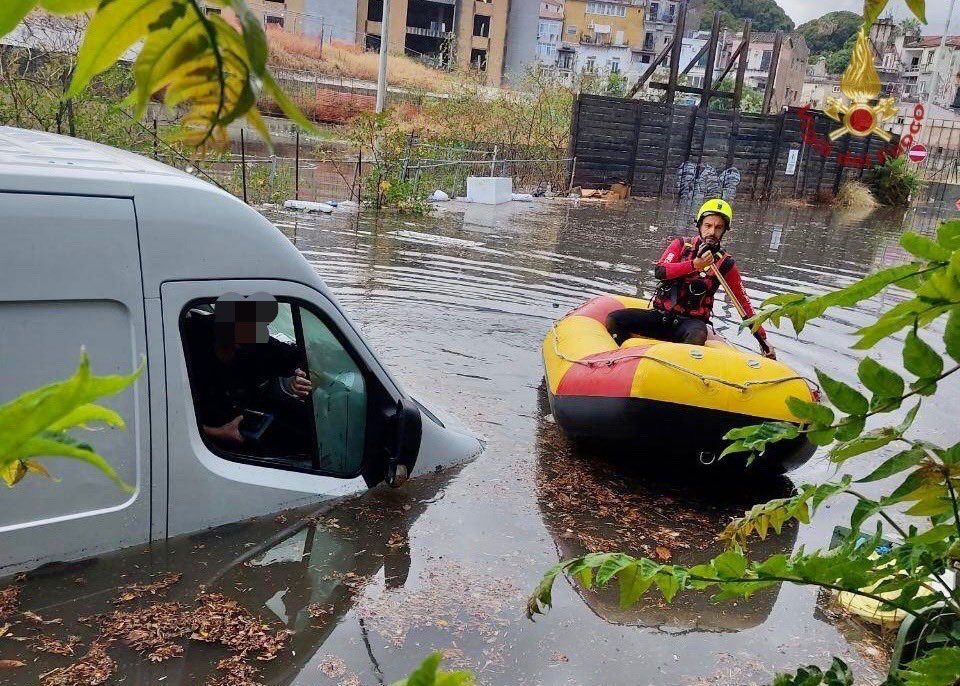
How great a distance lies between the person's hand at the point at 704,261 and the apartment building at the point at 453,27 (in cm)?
5080

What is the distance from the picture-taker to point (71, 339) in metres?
3.54

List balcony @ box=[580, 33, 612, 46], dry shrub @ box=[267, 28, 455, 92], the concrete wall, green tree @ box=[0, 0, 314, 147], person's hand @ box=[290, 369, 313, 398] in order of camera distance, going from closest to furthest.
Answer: green tree @ box=[0, 0, 314, 147], person's hand @ box=[290, 369, 313, 398], dry shrub @ box=[267, 28, 455, 92], the concrete wall, balcony @ box=[580, 33, 612, 46]

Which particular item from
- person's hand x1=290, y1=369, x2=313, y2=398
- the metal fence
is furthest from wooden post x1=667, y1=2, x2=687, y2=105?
person's hand x1=290, y1=369, x2=313, y2=398

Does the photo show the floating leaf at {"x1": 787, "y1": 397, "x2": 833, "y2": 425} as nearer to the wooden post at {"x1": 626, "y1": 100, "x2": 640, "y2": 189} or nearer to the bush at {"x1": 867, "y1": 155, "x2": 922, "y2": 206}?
the wooden post at {"x1": 626, "y1": 100, "x2": 640, "y2": 189}

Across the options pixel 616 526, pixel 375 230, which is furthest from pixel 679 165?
pixel 616 526

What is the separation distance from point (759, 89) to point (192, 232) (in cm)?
6981

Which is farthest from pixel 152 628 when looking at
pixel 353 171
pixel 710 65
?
pixel 710 65

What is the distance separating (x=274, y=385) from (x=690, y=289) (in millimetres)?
4694

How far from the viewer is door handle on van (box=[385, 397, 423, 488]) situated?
5137mm

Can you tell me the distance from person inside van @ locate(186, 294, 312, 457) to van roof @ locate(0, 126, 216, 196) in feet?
2.15

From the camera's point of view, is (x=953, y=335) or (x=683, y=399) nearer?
(x=953, y=335)

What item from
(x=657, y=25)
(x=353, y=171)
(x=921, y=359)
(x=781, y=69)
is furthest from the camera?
(x=657, y=25)

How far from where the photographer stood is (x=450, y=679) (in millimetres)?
597

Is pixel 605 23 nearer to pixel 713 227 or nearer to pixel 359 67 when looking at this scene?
pixel 359 67
